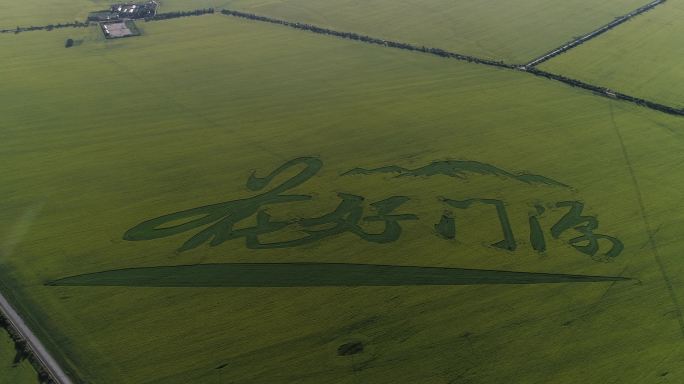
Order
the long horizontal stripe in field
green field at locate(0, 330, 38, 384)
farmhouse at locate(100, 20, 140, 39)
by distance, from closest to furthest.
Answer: green field at locate(0, 330, 38, 384) < the long horizontal stripe in field < farmhouse at locate(100, 20, 140, 39)

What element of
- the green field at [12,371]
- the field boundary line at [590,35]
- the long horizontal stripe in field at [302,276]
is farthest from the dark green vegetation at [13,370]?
the field boundary line at [590,35]

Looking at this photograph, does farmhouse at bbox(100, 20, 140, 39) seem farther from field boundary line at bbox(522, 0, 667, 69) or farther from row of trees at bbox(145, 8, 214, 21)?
field boundary line at bbox(522, 0, 667, 69)

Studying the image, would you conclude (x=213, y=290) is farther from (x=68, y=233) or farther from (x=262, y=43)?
(x=262, y=43)

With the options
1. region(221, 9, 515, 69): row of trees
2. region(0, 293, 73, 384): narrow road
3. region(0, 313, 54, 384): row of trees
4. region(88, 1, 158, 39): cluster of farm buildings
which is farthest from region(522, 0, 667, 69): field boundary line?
region(0, 313, 54, 384): row of trees

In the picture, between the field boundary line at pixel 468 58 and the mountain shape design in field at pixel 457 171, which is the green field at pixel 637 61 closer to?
the field boundary line at pixel 468 58

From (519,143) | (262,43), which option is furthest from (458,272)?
(262,43)

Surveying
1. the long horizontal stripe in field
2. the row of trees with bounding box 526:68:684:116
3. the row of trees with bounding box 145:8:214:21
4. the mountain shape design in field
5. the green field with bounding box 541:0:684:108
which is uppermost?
the row of trees with bounding box 145:8:214:21

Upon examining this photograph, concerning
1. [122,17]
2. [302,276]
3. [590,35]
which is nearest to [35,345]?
[302,276]
